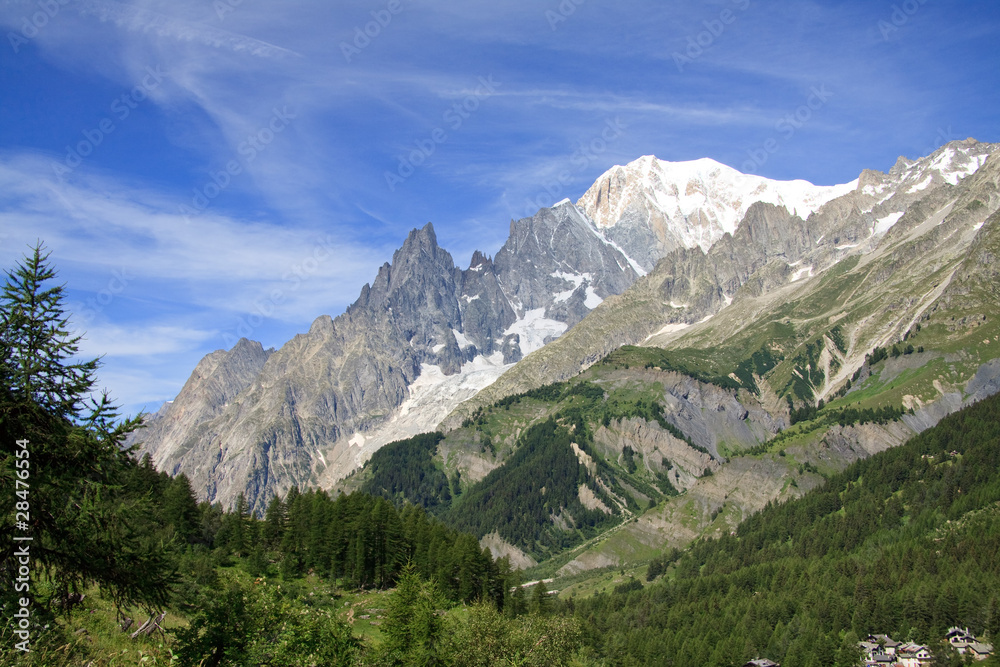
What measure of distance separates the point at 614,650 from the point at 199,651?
117116 mm

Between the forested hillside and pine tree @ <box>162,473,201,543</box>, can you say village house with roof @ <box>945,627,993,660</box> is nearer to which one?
the forested hillside

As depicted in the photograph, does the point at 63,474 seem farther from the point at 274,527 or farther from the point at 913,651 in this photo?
the point at 913,651

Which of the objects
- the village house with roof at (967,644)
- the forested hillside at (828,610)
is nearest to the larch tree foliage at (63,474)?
the forested hillside at (828,610)

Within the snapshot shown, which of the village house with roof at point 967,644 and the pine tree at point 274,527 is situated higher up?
the pine tree at point 274,527

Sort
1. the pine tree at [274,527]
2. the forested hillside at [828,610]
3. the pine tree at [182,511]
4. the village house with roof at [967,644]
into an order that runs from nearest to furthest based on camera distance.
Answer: the pine tree at [182,511]
the pine tree at [274,527]
the village house with roof at [967,644]
the forested hillside at [828,610]

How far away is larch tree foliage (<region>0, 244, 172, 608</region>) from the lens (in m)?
22.0

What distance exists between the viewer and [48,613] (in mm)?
23469

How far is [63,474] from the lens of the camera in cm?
2262

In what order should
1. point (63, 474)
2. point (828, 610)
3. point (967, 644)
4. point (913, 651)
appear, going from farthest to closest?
point (828, 610), point (913, 651), point (967, 644), point (63, 474)

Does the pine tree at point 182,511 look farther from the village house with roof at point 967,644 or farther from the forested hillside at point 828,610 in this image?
the village house with roof at point 967,644

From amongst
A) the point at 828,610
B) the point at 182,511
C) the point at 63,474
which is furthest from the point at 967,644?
A: the point at 63,474

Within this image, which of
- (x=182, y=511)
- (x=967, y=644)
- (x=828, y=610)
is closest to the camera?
(x=182, y=511)

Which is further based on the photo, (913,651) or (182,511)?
(913,651)

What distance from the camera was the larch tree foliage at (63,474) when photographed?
22.0 meters
